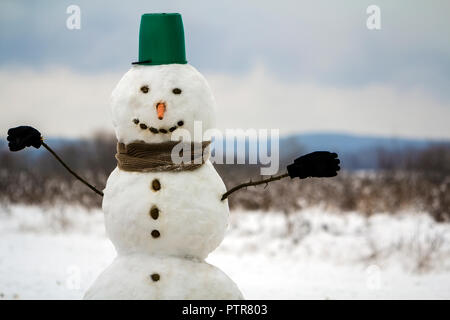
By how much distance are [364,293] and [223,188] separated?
3.55 metres

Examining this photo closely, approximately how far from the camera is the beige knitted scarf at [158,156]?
13.2 feet

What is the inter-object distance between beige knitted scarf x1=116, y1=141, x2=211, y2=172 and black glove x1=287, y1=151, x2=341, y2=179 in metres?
0.62

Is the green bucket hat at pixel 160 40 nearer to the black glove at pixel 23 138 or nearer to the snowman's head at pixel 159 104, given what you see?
the snowman's head at pixel 159 104

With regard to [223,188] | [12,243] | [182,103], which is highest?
[182,103]

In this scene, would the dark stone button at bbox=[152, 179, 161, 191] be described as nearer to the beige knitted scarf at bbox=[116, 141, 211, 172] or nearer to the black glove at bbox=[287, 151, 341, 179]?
the beige knitted scarf at bbox=[116, 141, 211, 172]

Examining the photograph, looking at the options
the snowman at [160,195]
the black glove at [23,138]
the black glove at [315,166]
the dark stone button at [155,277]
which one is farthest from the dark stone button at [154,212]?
the black glove at [23,138]

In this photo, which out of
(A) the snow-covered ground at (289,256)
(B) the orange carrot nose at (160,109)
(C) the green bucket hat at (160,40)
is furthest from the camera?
(A) the snow-covered ground at (289,256)

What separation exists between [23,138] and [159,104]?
1.00 metres

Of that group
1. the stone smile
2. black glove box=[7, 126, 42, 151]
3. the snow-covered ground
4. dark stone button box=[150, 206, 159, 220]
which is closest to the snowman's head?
the stone smile

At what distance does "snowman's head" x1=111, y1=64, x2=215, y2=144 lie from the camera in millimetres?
3988

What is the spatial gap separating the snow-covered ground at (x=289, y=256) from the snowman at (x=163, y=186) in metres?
2.85
